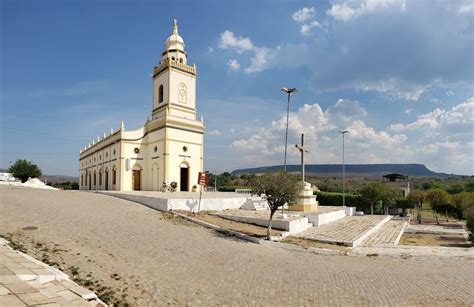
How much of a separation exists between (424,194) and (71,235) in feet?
107

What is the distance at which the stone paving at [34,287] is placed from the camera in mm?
4902

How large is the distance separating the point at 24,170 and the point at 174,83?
93.3 ft

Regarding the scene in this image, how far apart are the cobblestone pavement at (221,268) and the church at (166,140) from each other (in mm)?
15848

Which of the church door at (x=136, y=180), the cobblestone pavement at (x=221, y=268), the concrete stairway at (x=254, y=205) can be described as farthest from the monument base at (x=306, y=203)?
the church door at (x=136, y=180)

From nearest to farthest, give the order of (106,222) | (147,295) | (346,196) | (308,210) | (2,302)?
(2,302) < (147,295) < (106,222) < (308,210) < (346,196)

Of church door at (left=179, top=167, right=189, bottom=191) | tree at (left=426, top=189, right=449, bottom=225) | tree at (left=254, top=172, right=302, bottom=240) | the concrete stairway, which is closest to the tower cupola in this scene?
church door at (left=179, top=167, right=189, bottom=191)

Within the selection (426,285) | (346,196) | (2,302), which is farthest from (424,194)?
(2,302)

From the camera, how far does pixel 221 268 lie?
904 cm

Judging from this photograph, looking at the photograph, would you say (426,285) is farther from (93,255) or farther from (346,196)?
(346,196)

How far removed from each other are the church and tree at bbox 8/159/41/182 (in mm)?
17894

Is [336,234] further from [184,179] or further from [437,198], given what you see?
[437,198]

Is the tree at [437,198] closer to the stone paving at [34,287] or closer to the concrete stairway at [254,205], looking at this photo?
the concrete stairway at [254,205]

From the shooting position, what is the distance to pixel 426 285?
8.17 meters

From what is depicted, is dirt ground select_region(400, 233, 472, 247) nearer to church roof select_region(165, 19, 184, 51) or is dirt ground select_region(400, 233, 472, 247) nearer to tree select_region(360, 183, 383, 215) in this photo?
tree select_region(360, 183, 383, 215)
